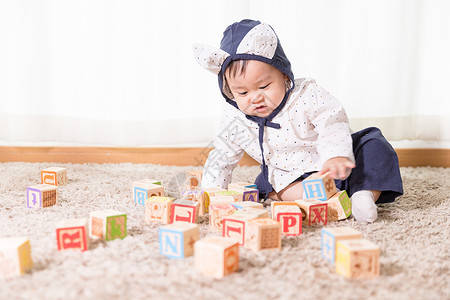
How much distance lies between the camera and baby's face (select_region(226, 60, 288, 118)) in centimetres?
103

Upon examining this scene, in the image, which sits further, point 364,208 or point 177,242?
point 364,208

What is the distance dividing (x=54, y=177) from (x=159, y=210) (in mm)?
501

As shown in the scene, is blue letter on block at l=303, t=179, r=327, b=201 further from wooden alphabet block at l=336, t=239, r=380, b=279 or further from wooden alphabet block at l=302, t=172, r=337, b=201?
wooden alphabet block at l=336, t=239, r=380, b=279

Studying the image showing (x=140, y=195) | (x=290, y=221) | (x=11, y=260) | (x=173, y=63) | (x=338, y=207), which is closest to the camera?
(x=11, y=260)

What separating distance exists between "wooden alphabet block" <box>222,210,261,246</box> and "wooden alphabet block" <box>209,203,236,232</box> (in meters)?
0.05

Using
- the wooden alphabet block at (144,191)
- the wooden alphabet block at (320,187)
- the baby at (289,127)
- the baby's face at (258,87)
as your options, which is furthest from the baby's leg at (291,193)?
the wooden alphabet block at (144,191)

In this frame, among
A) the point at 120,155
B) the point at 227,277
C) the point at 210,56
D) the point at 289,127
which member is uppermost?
the point at 210,56

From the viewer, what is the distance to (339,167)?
953 millimetres

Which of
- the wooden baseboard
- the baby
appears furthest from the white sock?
the wooden baseboard

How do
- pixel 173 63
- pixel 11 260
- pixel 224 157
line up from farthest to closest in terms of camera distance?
1. pixel 173 63
2. pixel 224 157
3. pixel 11 260

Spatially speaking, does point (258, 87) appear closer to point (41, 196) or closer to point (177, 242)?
point (177, 242)

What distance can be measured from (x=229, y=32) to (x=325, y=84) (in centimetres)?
66

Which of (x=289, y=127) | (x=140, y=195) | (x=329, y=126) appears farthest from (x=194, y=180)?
(x=329, y=126)

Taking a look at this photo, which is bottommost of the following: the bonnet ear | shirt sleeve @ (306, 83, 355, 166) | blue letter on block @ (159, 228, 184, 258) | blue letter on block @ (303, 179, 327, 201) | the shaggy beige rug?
the shaggy beige rug
